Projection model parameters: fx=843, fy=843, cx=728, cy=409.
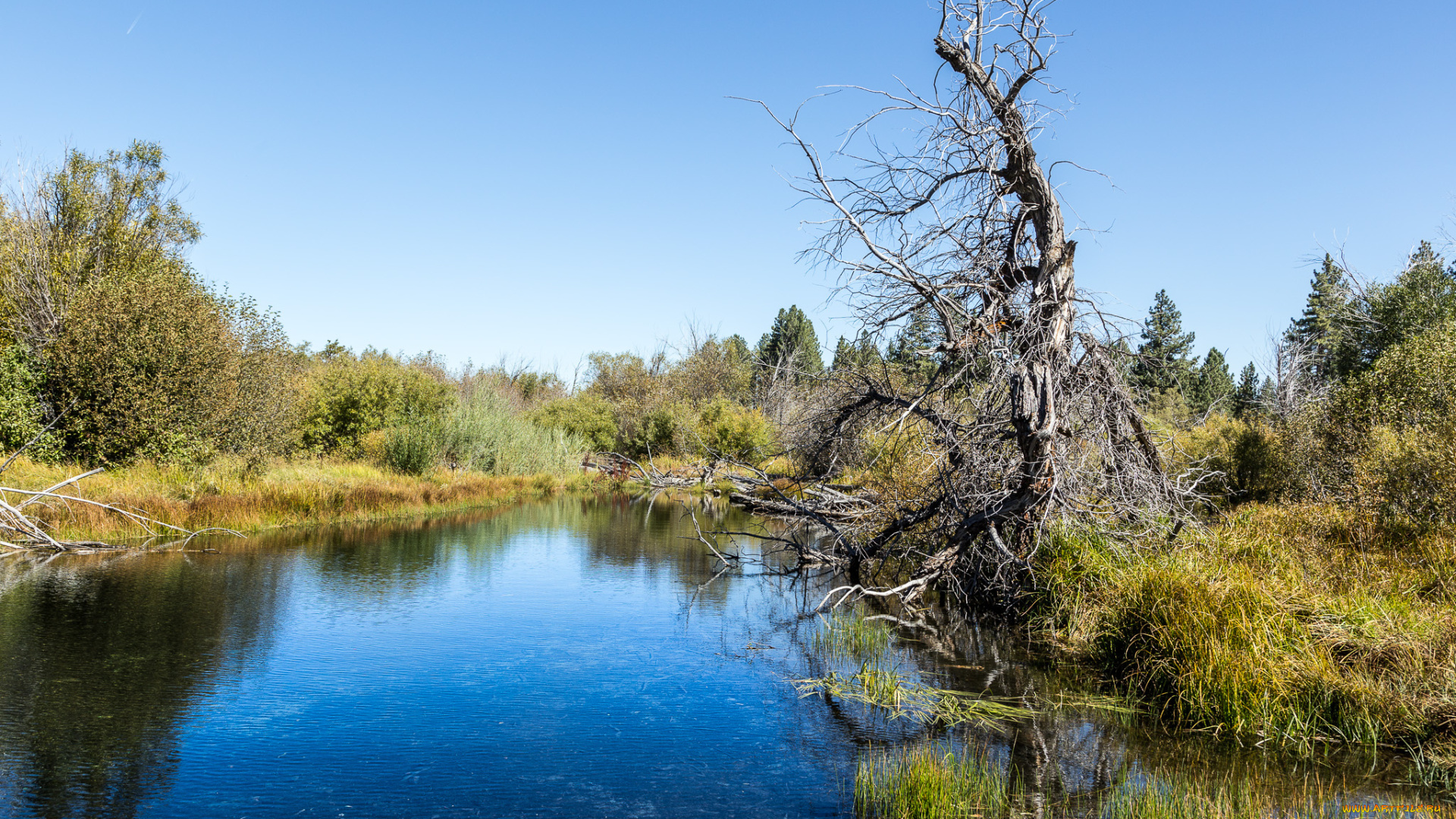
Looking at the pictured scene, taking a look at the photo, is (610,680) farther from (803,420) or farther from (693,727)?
(803,420)

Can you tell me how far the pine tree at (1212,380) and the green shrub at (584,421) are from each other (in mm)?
34765

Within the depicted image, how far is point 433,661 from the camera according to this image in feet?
31.4

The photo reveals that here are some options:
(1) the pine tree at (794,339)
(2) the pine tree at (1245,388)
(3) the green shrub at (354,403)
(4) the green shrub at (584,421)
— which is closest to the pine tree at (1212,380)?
(2) the pine tree at (1245,388)

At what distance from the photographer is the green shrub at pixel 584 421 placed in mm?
44906

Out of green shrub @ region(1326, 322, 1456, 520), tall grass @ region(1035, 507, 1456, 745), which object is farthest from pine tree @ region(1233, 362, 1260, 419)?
tall grass @ region(1035, 507, 1456, 745)

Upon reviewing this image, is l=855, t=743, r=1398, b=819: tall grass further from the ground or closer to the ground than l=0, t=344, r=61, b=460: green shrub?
closer to the ground

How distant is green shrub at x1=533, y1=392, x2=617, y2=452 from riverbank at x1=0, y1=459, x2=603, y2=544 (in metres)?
16.1

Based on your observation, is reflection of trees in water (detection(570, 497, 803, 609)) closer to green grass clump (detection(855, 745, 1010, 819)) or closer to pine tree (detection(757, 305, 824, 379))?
green grass clump (detection(855, 745, 1010, 819))

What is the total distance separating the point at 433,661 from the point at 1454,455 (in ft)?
42.0

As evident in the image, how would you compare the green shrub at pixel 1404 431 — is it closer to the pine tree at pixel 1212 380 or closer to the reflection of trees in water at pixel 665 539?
the reflection of trees in water at pixel 665 539

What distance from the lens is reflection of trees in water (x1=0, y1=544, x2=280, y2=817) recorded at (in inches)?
241

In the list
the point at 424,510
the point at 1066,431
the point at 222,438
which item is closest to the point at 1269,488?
the point at 1066,431

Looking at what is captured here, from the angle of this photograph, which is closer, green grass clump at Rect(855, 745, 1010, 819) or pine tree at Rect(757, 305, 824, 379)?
green grass clump at Rect(855, 745, 1010, 819)

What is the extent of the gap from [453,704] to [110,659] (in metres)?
3.97
